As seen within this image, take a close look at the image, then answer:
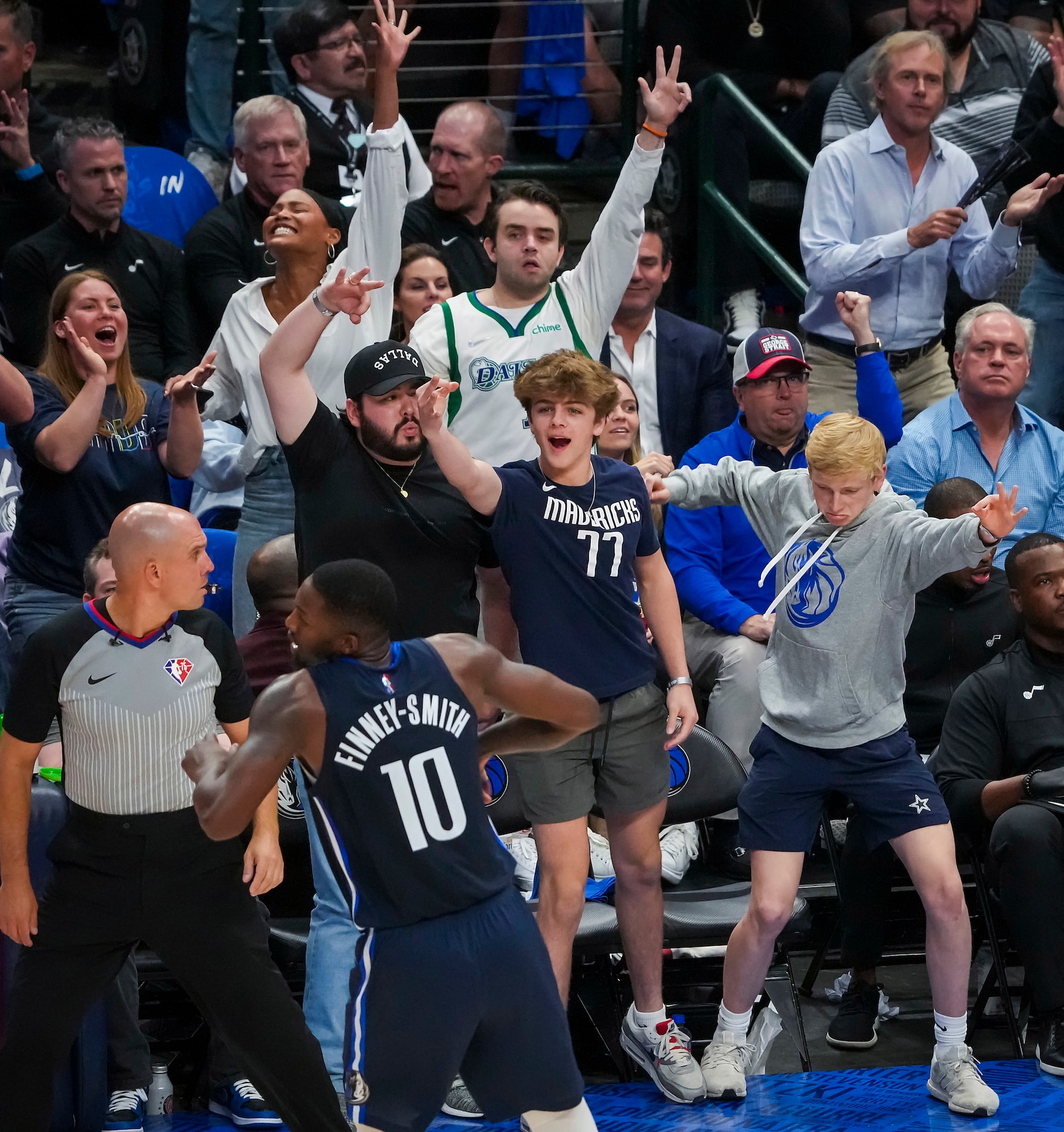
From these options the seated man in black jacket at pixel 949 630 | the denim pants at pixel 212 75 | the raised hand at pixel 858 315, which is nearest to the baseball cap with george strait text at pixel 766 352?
the raised hand at pixel 858 315

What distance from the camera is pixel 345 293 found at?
4.33 meters

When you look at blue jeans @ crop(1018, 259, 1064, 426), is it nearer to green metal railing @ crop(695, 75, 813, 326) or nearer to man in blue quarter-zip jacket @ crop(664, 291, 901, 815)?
green metal railing @ crop(695, 75, 813, 326)

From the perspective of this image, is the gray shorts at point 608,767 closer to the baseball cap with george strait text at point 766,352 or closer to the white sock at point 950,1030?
the white sock at point 950,1030

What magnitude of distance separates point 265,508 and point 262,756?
2.25m

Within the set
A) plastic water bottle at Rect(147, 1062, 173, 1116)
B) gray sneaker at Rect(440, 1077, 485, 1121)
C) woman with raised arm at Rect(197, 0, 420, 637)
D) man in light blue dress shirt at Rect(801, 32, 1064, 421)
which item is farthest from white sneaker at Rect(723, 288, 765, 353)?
plastic water bottle at Rect(147, 1062, 173, 1116)

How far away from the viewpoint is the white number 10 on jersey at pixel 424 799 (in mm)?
3385

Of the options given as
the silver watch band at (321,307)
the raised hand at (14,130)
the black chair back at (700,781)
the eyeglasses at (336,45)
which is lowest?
the black chair back at (700,781)

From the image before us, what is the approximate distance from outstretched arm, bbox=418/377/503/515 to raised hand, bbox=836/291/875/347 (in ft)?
5.56

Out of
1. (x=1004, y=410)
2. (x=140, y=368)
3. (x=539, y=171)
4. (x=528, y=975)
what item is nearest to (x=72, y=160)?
(x=140, y=368)

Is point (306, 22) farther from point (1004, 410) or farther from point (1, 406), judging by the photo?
point (1004, 410)

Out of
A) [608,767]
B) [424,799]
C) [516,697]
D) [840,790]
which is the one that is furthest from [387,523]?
[840,790]

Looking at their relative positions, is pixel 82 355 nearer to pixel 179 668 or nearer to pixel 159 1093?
pixel 179 668

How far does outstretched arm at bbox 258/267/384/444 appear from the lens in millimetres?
4371

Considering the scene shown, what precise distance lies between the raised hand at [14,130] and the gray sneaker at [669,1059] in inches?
170
